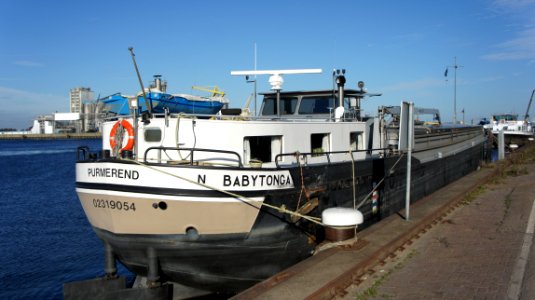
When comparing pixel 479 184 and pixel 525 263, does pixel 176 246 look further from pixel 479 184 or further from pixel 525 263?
pixel 479 184

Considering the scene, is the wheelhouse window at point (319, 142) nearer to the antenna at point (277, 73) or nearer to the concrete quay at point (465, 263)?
the antenna at point (277, 73)

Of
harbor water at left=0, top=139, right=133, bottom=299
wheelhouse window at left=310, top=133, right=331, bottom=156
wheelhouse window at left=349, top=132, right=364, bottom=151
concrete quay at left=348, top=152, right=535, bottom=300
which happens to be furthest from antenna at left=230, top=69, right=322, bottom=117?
harbor water at left=0, top=139, right=133, bottom=299

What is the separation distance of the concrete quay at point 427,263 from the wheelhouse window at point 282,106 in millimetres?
4558

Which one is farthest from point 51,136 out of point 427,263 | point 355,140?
point 427,263

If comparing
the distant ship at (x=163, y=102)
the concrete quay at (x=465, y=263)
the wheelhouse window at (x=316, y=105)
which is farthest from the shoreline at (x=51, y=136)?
the concrete quay at (x=465, y=263)

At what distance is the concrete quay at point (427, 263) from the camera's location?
6168mm

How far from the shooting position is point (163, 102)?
9766mm

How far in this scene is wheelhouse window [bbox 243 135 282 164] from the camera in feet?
32.6

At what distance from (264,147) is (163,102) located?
2.37m

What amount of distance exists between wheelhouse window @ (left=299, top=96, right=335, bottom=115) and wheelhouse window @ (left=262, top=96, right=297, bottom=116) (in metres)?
0.28

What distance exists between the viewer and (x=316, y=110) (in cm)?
1354

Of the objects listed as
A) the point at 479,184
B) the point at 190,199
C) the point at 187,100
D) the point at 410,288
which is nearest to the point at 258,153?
the point at 187,100

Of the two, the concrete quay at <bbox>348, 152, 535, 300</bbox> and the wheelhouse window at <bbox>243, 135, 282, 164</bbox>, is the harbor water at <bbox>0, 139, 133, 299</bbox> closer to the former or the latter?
the wheelhouse window at <bbox>243, 135, 282, 164</bbox>

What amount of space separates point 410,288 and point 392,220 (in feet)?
13.0
